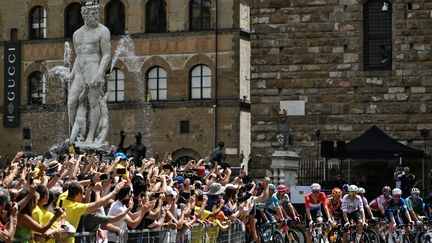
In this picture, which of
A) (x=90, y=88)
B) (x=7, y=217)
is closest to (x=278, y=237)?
(x=90, y=88)

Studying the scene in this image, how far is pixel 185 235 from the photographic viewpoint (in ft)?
63.1

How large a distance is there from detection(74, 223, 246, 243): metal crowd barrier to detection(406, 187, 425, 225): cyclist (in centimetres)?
659

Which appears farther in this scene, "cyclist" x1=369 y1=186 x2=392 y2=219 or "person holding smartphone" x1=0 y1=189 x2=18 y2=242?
"cyclist" x1=369 y1=186 x2=392 y2=219

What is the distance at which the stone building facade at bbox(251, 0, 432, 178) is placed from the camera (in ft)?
119

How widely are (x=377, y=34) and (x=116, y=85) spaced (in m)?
30.1

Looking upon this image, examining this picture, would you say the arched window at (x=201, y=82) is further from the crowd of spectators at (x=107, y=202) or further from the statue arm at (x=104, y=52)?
the crowd of spectators at (x=107, y=202)

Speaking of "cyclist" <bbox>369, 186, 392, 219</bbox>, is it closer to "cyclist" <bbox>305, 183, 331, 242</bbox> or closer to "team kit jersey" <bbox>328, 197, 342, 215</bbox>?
"team kit jersey" <bbox>328, 197, 342, 215</bbox>

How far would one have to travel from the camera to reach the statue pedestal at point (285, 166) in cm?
3666

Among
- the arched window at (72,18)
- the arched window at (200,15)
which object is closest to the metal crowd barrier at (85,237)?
the arched window at (200,15)

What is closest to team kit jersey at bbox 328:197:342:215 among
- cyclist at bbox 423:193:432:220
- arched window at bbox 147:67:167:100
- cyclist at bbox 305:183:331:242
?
cyclist at bbox 305:183:331:242

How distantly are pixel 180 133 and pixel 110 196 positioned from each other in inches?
1867

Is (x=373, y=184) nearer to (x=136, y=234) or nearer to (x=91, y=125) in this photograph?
(x=91, y=125)

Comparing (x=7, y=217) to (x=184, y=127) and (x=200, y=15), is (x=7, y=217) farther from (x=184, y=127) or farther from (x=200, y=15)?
(x=200, y=15)

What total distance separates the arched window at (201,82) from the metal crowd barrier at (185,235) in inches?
1523
